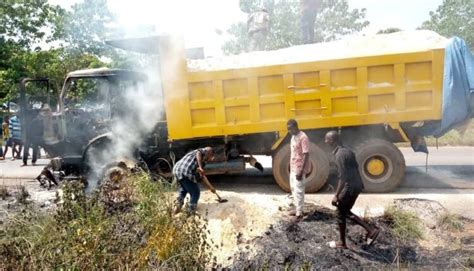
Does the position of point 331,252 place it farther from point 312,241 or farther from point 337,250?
point 312,241

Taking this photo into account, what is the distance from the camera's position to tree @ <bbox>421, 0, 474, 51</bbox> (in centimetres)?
2911

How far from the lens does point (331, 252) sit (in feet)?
17.9

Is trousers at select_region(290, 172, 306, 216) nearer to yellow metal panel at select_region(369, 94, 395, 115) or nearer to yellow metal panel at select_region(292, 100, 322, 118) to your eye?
yellow metal panel at select_region(292, 100, 322, 118)

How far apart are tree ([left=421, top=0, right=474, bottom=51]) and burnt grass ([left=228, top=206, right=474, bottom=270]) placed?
26998 mm

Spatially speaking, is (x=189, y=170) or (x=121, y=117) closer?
(x=189, y=170)

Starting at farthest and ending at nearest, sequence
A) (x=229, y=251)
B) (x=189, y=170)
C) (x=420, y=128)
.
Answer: (x=420, y=128) < (x=189, y=170) < (x=229, y=251)

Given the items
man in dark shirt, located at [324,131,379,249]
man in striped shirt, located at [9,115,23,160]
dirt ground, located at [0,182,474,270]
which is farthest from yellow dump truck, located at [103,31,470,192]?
man in striped shirt, located at [9,115,23,160]

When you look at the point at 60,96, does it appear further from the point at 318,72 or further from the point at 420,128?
the point at 420,128

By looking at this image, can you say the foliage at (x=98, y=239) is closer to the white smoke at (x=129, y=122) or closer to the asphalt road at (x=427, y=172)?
the white smoke at (x=129, y=122)

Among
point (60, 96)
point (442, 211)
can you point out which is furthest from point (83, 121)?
point (442, 211)

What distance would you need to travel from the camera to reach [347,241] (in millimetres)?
5758

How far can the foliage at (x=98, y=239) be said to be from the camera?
388 cm

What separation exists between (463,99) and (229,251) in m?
5.00

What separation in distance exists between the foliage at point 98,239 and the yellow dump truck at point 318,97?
279 centimetres
